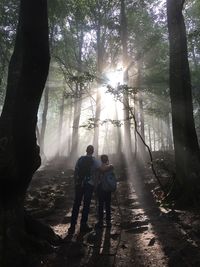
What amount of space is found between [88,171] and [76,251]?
2.36m

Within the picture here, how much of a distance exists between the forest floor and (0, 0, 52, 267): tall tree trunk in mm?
814

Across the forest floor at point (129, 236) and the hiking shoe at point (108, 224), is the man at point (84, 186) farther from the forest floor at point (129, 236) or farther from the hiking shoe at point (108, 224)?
the hiking shoe at point (108, 224)

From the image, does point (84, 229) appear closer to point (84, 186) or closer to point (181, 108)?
point (84, 186)

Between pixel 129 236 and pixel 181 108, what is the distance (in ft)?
15.6

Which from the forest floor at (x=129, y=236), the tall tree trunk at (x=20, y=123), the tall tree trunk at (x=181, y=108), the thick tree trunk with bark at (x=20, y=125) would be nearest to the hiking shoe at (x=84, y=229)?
the forest floor at (x=129, y=236)

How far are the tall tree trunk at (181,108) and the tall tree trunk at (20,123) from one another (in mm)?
5220

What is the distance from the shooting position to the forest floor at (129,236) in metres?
6.20

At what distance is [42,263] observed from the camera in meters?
6.02

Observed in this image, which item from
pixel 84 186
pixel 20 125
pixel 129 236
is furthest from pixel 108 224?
pixel 20 125

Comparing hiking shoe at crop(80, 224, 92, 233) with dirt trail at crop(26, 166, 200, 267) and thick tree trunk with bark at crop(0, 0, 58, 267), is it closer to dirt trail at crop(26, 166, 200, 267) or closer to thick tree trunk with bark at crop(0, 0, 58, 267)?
dirt trail at crop(26, 166, 200, 267)

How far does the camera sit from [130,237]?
7758 mm

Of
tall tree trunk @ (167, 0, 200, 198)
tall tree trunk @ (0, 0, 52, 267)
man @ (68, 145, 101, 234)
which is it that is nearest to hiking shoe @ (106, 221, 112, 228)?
man @ (68, 145, 101, 234)

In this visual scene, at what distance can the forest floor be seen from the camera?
20.3ft

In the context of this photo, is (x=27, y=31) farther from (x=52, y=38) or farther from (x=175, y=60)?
(x=52, y=38)
